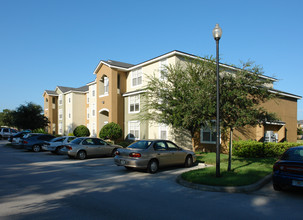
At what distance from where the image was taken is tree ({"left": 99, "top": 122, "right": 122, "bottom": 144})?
23.3m

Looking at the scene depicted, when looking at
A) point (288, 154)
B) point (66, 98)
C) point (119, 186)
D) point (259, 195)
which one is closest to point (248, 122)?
point (288, 154)

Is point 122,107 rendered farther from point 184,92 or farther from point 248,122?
point 248,122

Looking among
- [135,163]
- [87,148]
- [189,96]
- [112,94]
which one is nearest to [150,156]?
[135,163]

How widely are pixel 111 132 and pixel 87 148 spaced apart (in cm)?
656

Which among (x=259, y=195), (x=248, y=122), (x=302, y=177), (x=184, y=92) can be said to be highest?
(x=184, y=92)

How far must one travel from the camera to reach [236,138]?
1956 cm

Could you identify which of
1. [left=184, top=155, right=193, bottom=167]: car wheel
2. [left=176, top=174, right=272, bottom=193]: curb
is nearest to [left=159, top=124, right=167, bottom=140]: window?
[left=184, top=155, right=193, bottom=167]: car wheel

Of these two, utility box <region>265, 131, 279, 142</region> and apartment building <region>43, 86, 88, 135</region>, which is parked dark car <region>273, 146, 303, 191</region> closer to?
utility box <region>265, 131, 279, 142</region>

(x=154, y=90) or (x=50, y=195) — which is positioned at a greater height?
(x=154, y=90)

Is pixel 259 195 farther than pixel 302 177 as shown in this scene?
Yes

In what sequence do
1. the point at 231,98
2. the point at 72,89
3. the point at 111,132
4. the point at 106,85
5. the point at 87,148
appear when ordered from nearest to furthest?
the point at 231,98 < the point at 87,148 < the point at 111,132 < the point at 106,85 < the point at 72,89

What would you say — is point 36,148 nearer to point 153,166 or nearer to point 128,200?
point 153,166

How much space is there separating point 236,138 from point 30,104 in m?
28.0

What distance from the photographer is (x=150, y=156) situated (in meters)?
11.4
